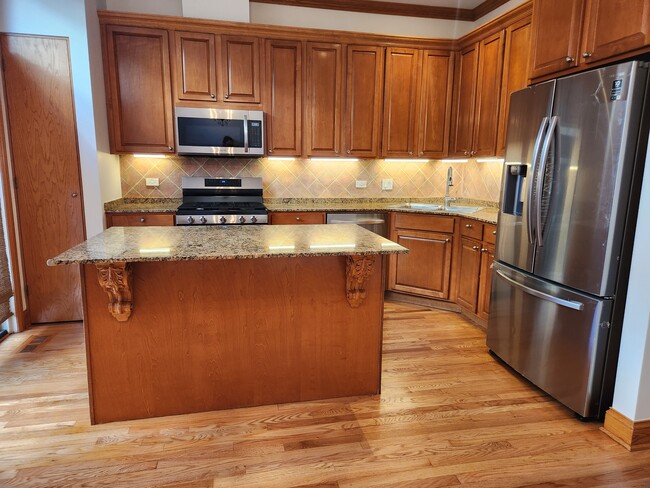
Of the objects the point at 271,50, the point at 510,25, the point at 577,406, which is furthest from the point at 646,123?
the point at 271,50

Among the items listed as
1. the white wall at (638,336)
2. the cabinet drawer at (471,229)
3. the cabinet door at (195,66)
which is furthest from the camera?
the cabinet door at (195,66)

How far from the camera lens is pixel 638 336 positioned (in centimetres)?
190

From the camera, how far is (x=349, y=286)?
2.16m

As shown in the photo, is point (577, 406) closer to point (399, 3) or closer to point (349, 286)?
point (349, 286)

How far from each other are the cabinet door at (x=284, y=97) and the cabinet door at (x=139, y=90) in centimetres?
89

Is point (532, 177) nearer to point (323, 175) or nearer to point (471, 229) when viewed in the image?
point (471, 229)

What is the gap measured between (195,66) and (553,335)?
3456 mm

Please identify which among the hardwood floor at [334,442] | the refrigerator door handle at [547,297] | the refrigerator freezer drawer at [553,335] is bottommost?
the hardwood floor at [334,442]

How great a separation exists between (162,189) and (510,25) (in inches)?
133

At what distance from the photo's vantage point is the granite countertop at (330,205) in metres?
3.46

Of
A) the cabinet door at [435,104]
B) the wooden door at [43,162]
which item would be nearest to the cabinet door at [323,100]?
the cabinet door at [435,104]

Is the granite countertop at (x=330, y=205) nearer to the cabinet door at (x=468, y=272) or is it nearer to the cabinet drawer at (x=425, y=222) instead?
the cabinet drawer at (x=425, y=222)

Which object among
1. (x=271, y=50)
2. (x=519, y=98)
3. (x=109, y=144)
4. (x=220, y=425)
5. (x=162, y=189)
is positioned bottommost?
(x=220, y=425)

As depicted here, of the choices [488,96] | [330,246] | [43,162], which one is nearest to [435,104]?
[488,96]
